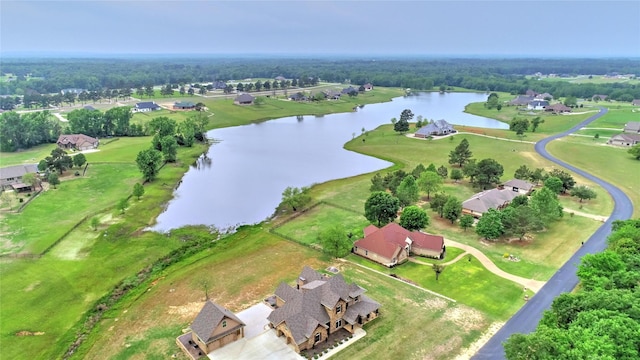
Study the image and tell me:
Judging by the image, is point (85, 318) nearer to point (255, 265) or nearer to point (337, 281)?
point (255, 265)

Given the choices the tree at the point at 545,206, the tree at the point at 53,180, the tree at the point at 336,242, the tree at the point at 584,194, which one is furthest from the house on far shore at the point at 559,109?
the tree at the point at 53,180

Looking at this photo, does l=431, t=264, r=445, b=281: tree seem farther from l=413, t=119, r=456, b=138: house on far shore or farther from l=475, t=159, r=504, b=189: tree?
l=413, t=119, r=456, b=138: house on far shore

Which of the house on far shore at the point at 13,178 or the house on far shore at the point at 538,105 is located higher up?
the house on far shore at the point at 538,105

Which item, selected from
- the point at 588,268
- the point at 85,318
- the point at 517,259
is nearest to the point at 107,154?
the point at 85,318

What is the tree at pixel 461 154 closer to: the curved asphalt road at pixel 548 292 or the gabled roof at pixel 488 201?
the gabled roof at pixel 488 201

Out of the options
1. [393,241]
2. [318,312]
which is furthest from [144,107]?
[318,312]
